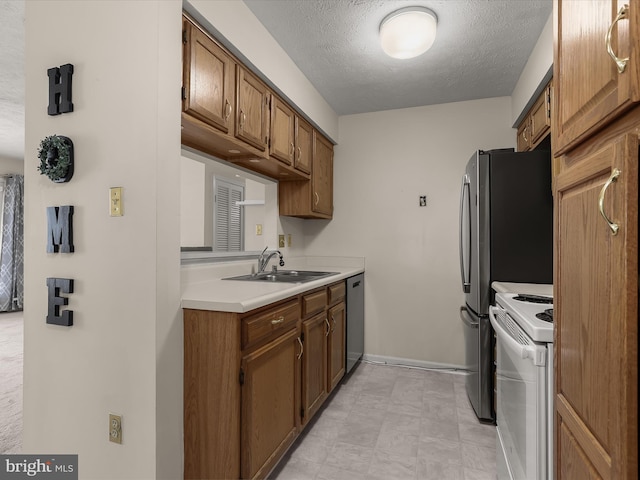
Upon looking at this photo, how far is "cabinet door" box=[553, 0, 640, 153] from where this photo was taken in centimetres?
62

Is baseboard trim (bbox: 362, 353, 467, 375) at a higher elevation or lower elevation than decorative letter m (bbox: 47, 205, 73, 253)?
lower

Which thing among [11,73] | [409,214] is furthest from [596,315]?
[11,73]

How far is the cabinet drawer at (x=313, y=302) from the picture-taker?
80.7 inches

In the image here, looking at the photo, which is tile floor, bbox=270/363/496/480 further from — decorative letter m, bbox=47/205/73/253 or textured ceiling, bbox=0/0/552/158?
textured ceiling, bbox=0/0/552/158

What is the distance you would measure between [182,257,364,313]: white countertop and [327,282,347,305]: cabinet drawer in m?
0.06

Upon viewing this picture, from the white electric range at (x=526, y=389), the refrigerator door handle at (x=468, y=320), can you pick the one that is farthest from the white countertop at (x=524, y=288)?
the refrigerator door handle at (x=468, y=320)

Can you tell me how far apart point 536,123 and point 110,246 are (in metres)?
2.75

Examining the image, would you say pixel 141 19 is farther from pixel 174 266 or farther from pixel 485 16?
pixel 485 16

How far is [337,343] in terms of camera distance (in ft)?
8.78

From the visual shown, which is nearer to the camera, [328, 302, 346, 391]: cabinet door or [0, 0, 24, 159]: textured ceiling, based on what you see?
[0, 0, 24, 159]: textured ceiling

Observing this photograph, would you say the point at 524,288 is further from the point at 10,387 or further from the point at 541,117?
the point at 10,387

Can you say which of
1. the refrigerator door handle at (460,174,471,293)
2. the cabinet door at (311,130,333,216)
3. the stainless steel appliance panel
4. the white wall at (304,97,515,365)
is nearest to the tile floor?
the stainless steel appliance panel

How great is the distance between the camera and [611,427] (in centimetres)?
65

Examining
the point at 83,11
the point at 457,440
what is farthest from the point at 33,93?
the point at 457,440
